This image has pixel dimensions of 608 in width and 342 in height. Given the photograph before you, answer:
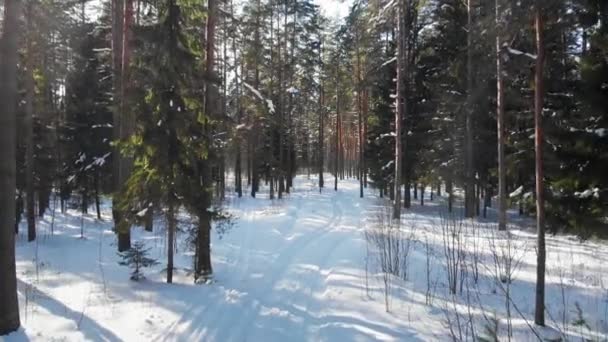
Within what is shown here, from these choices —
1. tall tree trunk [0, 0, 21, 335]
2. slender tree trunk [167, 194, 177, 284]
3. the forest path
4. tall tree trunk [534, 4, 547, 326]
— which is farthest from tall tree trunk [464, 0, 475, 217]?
tall tree trunk [0, 0, 21, 335]

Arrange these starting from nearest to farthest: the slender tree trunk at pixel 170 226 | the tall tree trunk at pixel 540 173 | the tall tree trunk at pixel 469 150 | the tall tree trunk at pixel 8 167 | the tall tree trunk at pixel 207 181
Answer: the tall tree trunk at pixel 8 167 → the tall tree trunk at pixel 540 173 → the slender tree trunk at pixel 170 226 → the tall tree trunk at pixel 207 181 → the tall tree trunk at pixel 469 150

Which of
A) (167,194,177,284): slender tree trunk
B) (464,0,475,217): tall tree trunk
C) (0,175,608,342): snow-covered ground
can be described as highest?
(464,0,475,217): tall tree trunk

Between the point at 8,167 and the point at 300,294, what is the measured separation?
16.8ft

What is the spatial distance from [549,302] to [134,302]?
7.32 m

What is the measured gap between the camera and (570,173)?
7.60 meters

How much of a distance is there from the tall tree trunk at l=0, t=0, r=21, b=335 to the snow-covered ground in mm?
473

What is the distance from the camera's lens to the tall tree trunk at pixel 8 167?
613cm

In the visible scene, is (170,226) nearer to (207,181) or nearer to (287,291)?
(207,181)

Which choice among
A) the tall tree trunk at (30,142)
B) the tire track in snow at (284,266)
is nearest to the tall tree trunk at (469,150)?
the tire track in snow at (284,266)

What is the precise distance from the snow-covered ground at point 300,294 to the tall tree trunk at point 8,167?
1.55 ft

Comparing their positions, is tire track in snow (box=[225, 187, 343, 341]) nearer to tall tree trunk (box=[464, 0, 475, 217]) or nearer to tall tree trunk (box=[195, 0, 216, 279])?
tall tree trunk (box=[195, 0, 216, 279])

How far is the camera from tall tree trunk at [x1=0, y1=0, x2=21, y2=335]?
6.13 m

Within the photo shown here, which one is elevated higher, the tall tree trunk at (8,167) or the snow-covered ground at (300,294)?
the tall tree trunk at (8,167)

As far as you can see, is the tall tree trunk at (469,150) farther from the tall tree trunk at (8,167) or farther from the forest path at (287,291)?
the tall tree trunk at (8,167)
